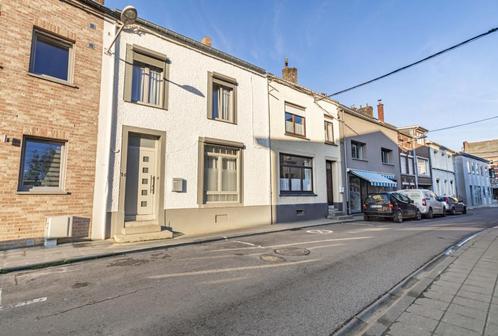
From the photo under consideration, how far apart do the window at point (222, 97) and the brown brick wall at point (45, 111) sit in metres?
4.52

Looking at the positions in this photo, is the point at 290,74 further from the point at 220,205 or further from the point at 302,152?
the point at 220,205

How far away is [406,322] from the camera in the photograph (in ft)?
11.3

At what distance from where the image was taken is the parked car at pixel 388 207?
14.5 metres

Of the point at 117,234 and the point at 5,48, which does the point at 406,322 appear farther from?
the point at 5,48

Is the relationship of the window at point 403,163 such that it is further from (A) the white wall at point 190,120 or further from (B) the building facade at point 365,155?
(A) the white wall at point 190,120

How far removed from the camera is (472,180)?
40.5 m

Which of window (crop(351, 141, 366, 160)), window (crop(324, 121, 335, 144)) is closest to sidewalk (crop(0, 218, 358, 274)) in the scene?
window (crop(324, 121, 335, 144))

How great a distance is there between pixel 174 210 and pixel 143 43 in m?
6.36

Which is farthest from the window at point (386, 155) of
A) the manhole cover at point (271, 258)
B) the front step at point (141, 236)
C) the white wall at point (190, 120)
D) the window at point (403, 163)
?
the front step at point (141, 236)

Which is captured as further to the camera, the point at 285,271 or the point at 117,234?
the point at 117,234

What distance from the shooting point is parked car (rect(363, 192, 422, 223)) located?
47.5ft

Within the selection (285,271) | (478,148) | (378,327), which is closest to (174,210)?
(285,271)

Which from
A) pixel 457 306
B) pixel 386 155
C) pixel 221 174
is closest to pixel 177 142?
pixel 221 174

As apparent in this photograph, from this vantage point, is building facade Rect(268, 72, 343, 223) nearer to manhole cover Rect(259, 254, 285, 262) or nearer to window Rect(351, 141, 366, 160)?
window Rect(351, 141, 366, 160)
